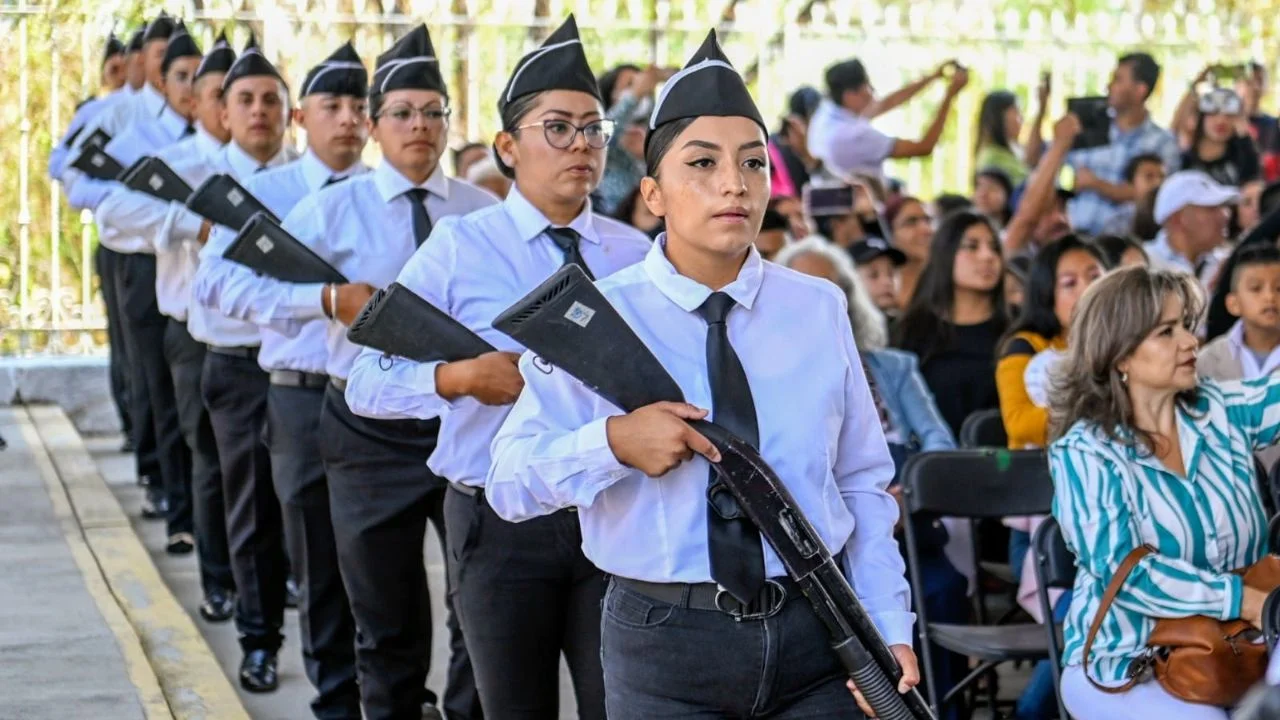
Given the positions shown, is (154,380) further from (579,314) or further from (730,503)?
(730,503)

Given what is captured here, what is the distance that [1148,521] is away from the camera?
522 cm

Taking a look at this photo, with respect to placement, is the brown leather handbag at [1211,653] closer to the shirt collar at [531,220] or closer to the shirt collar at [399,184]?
the shirt collar at [531,220]

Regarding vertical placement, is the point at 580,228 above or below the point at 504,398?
above

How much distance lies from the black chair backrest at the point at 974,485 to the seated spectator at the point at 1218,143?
5696 mm

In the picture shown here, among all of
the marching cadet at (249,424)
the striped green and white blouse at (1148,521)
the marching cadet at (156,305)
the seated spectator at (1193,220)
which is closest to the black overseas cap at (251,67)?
the marching cadet at (249,424)

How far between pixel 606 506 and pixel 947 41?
37.0ft

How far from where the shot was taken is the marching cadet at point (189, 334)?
848 centimetres

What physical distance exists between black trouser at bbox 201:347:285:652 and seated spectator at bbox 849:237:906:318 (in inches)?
108

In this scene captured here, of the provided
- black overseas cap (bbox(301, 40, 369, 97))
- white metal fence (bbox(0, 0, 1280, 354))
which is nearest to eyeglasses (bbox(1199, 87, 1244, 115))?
white metal fence (bbox(0, 0, 1280, 354))

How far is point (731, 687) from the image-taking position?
352 cm

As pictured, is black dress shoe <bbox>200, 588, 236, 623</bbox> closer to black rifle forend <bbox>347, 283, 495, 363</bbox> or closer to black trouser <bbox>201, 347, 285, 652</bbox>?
black trouser <bbox>201, 347, 285, 652</bbox>

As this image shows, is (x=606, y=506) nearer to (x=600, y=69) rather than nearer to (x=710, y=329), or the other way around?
(x=710, y=329)

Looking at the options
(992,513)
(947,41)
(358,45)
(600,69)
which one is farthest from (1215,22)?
(992,513)

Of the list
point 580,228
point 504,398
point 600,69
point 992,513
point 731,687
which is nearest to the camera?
point 731,687
